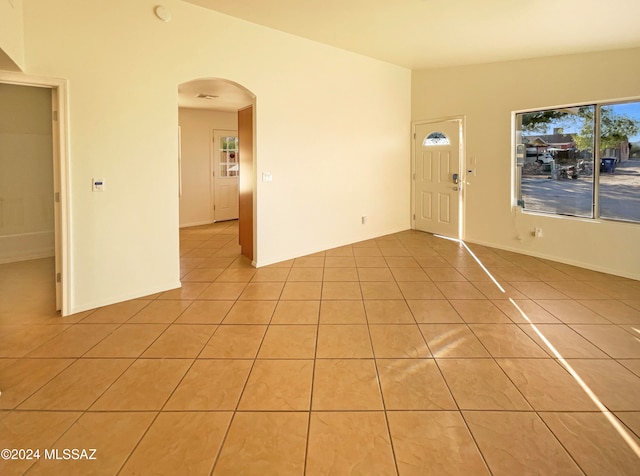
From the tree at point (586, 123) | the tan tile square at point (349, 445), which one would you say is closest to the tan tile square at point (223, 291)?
the tan tile square at point (349, 445)

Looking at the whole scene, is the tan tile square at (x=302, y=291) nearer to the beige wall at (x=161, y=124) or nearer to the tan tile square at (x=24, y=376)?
the beige wall at (x=161, y=124)

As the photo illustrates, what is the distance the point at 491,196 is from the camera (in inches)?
237

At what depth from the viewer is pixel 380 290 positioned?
4.06 metres

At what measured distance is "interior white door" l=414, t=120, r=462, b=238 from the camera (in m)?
6.46

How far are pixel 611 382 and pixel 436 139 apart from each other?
5.12 metres

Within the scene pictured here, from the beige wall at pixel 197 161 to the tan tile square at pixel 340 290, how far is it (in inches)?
215

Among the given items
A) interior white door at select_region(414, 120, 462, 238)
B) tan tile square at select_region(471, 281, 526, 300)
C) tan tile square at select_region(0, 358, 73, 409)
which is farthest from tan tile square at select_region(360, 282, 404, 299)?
interior white door at select_region(414, 120, 462, 238)

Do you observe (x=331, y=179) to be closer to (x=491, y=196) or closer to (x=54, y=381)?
(x=491, y=196)

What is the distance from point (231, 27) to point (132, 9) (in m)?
1.11

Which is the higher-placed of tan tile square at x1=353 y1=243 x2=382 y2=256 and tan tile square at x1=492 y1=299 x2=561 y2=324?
tan tile square at x1=353 y1=243 x2=382 y2=256

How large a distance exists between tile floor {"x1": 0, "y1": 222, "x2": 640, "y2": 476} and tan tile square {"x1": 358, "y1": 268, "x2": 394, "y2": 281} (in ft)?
0.50

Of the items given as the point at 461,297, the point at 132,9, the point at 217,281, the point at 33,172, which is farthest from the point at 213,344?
the point at 33,172

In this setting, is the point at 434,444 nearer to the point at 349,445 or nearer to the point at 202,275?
the point at 349,445

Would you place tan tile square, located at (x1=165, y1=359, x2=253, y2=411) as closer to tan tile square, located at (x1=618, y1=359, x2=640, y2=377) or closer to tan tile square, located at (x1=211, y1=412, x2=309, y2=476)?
tan tile square, located at (x1=211, y1=412, x2=309, y2=476)
